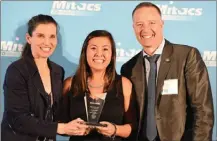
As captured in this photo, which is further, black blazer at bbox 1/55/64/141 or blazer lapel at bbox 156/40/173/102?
blazer lapel at bbox 156/40/173/102

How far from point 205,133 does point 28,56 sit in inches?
55.0

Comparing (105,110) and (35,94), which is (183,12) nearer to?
(105,110)

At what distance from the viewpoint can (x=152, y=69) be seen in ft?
7.77

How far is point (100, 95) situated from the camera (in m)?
2.29

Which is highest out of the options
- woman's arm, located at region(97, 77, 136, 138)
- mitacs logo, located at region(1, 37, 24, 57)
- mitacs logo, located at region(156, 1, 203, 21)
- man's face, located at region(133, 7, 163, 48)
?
mitacs logo, located at region(156, 1, 203, 21)

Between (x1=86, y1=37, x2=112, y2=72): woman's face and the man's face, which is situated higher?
the man's face

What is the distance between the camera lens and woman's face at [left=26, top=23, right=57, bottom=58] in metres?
2.28

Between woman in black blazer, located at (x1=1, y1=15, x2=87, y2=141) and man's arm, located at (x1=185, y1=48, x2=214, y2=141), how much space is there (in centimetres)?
81

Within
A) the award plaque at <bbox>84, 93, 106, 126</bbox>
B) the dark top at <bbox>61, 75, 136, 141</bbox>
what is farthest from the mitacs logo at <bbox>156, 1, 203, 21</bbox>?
the award plaque at <bbox>84, 93, 106, 126</bbox>

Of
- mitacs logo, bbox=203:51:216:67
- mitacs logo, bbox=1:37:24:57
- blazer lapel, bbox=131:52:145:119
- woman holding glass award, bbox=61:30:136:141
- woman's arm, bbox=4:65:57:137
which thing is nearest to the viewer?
woman's arm, bbox=4:65:57:137

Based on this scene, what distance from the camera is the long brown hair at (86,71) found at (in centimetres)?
231

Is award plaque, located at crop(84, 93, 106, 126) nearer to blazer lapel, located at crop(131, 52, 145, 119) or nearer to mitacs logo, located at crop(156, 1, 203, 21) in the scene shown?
blazer lapel, located at crop(131, 52, 145, 119)

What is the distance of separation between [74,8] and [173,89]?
51.1 inches

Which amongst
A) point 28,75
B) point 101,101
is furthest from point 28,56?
point 101,101
